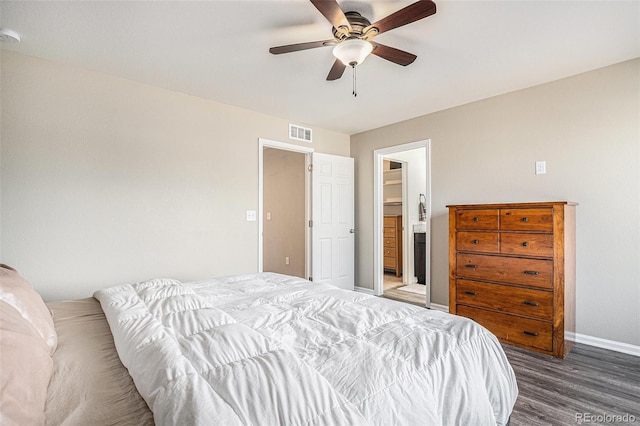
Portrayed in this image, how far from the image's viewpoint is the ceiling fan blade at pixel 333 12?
5.34 feet

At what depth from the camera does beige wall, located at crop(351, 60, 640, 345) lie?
266 cm

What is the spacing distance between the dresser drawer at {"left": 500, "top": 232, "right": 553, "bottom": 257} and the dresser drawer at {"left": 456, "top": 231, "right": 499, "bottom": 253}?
2.7 inches

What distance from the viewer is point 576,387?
2135 millimetres

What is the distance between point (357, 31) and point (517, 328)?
2774 mm

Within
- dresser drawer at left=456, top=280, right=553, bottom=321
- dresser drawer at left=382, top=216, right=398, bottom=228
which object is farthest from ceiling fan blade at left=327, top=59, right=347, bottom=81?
dresser drawer at left=382, top=216, right=398, bottom=228

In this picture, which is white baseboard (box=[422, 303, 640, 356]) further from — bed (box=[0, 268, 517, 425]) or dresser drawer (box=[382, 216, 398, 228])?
dresser drawer (box=[382, 216, 398, 228])

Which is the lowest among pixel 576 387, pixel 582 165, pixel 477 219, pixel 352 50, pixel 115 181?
pixel 576 387

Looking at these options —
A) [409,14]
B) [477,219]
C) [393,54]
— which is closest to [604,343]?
[477,219]

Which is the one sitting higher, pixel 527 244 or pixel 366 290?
pixel 527 244

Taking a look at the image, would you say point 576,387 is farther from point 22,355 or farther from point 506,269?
point 22,355

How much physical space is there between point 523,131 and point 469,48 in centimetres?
132

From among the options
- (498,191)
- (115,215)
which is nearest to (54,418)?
(115,215)

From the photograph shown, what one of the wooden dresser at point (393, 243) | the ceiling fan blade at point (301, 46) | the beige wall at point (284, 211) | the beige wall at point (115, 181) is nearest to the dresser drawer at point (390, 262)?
the wooden dresser at point (393, 243)

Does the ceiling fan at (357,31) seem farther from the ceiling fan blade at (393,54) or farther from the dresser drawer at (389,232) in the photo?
the dresser drawer at (389,232)
